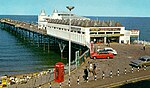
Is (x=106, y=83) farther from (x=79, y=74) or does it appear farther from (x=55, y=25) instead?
(x=55, y=25)

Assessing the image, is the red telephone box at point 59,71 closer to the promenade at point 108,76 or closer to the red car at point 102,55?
the promenade at point 108,76

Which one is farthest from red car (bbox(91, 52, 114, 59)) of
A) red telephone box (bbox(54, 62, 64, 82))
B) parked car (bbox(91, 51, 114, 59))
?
red telephone box (bbox(54, 62, 64, 82))

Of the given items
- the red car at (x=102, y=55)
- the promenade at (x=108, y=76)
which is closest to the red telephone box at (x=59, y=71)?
the promenade at (x=108, y=76)

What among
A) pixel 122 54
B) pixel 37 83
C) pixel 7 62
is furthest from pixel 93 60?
pixel 7 62

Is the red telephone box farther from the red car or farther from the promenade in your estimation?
the red car

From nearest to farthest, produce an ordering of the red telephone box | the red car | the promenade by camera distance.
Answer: the red telephone box → the promenade → the red car

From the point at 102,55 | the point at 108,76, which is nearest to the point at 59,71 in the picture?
the point at 108,76

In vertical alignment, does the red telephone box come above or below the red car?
above

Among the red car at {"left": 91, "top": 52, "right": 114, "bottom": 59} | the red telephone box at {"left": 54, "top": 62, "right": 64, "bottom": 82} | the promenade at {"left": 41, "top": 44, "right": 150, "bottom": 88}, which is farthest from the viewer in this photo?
the red car at {"left": 91, "top": 52, "right": 114, "bottom": 59}

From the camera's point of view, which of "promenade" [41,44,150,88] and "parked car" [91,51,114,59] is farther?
"parked car" [91,51,114,59]

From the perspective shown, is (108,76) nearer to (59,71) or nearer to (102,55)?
(59,71)

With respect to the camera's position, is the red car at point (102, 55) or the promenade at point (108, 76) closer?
the promenade at point (108, 76)

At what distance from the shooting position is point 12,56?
72062mm

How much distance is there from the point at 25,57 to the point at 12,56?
167 inches
